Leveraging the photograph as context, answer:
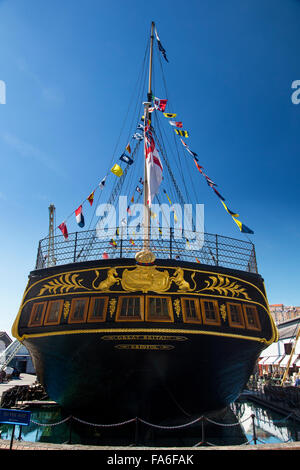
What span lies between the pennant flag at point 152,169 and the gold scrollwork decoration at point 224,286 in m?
3.13

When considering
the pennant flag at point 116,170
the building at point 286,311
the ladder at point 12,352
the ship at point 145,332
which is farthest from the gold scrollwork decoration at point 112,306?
the building at point 286,311

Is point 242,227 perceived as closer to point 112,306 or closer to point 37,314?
point 112,306

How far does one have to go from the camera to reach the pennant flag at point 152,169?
9.94 meters

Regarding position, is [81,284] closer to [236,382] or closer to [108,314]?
[108,314]

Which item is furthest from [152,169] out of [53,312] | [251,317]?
[251,317]

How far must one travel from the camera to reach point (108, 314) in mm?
7996

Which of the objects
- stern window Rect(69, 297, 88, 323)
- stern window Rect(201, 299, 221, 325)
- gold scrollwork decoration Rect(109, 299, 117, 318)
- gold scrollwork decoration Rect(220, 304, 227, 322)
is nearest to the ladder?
stern window Rect(69, 297, 88, 323)

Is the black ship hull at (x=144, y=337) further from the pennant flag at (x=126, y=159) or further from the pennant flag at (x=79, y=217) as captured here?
the pennant flag at (x=126, y=159)

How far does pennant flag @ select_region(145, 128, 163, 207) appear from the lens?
32.6 ft

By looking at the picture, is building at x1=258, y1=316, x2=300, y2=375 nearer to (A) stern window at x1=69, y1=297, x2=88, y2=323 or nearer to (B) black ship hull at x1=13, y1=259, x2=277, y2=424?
(B) black ship hull at x1=13, y1=259, x2=277, y2=424

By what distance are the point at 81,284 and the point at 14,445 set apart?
3861 millimetres

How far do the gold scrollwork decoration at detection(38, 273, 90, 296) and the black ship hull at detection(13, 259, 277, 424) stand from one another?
0.09 ft
